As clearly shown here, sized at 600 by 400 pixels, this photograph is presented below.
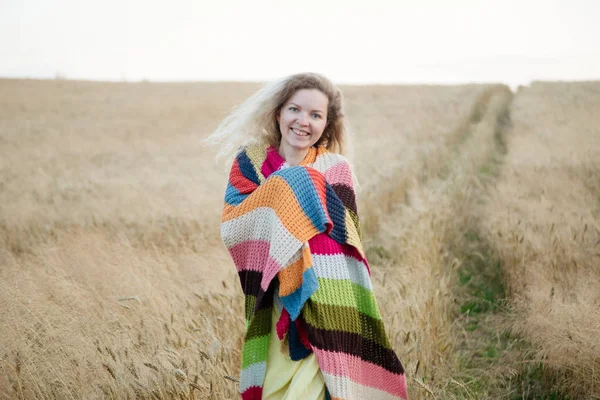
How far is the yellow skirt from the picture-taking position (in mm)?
1727

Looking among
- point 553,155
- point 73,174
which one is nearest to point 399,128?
point 553,155

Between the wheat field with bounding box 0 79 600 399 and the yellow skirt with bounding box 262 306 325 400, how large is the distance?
1.09ft

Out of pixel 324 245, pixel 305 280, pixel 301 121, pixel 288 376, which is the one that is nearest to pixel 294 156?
pixel 301 121

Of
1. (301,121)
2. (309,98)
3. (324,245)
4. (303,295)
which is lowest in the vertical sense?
(303,295)

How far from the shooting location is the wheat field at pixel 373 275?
237cm

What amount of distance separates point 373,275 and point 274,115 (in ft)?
7.46

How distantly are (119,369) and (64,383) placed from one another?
0.85 feet

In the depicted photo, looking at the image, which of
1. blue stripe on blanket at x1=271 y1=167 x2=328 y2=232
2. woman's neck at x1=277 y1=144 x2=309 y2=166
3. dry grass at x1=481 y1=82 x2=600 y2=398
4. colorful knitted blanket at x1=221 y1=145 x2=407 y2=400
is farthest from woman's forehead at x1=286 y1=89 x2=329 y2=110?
dry grass at x1=481 y1=82 x2=600 y2=398

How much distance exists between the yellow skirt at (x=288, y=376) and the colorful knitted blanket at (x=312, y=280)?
0.04 meters

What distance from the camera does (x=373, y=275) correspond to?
413 cm

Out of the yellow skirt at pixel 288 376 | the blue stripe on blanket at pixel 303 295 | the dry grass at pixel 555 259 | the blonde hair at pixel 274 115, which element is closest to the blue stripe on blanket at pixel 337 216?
the blue stripe on blanket at pixel 303 295

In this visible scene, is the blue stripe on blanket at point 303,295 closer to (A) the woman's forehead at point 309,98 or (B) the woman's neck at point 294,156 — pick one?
(B) the woman's neck at point 294,156

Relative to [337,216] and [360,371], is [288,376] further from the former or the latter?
[337,216]

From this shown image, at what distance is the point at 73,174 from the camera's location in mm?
10352
